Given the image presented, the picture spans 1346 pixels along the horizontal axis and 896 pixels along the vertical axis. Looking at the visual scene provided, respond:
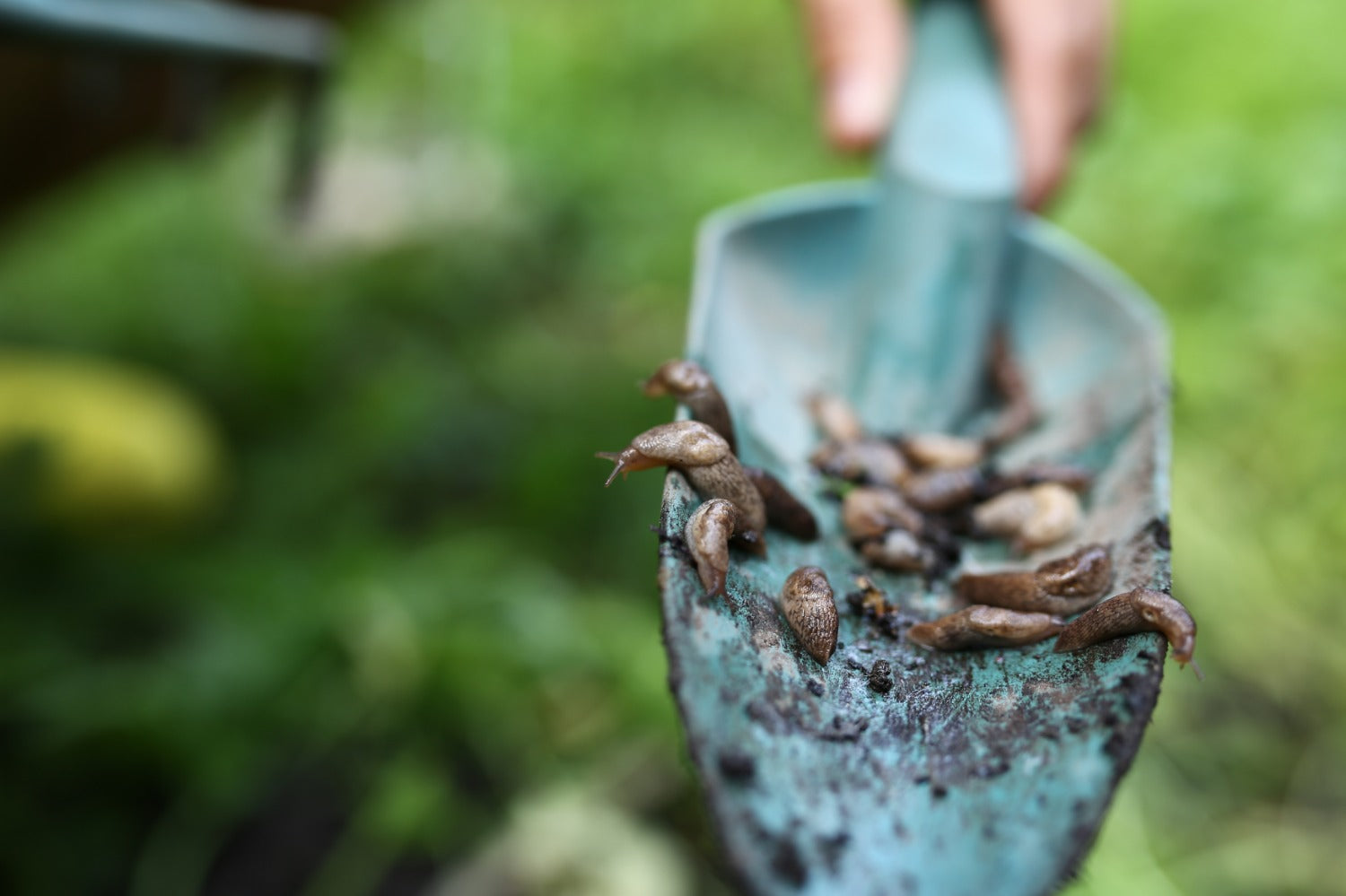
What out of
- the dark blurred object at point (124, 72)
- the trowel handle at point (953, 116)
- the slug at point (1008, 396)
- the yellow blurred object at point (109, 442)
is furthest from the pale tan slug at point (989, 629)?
the yellow blurred object at point (109, 442)

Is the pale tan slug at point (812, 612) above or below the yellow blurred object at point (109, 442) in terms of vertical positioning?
above

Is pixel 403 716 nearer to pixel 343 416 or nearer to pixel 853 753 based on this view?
pixel 343 416

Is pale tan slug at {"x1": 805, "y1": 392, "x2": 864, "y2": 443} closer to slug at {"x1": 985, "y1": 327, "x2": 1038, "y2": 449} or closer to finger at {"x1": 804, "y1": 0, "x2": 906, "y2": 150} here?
slug at {"x1": 985, "y1": 327, "x2": 1038, "y2": 449}

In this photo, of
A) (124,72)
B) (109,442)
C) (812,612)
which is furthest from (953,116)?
(109,442)

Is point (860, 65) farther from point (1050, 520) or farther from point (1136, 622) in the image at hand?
point (1136, 622)

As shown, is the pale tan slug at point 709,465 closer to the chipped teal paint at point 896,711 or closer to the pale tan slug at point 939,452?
the chipped teal paint at point 896,711

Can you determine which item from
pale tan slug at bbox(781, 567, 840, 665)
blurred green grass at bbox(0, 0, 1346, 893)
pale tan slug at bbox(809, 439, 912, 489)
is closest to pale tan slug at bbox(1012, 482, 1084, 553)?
pale tan slug at bbox(809, 439, 912, 489)
